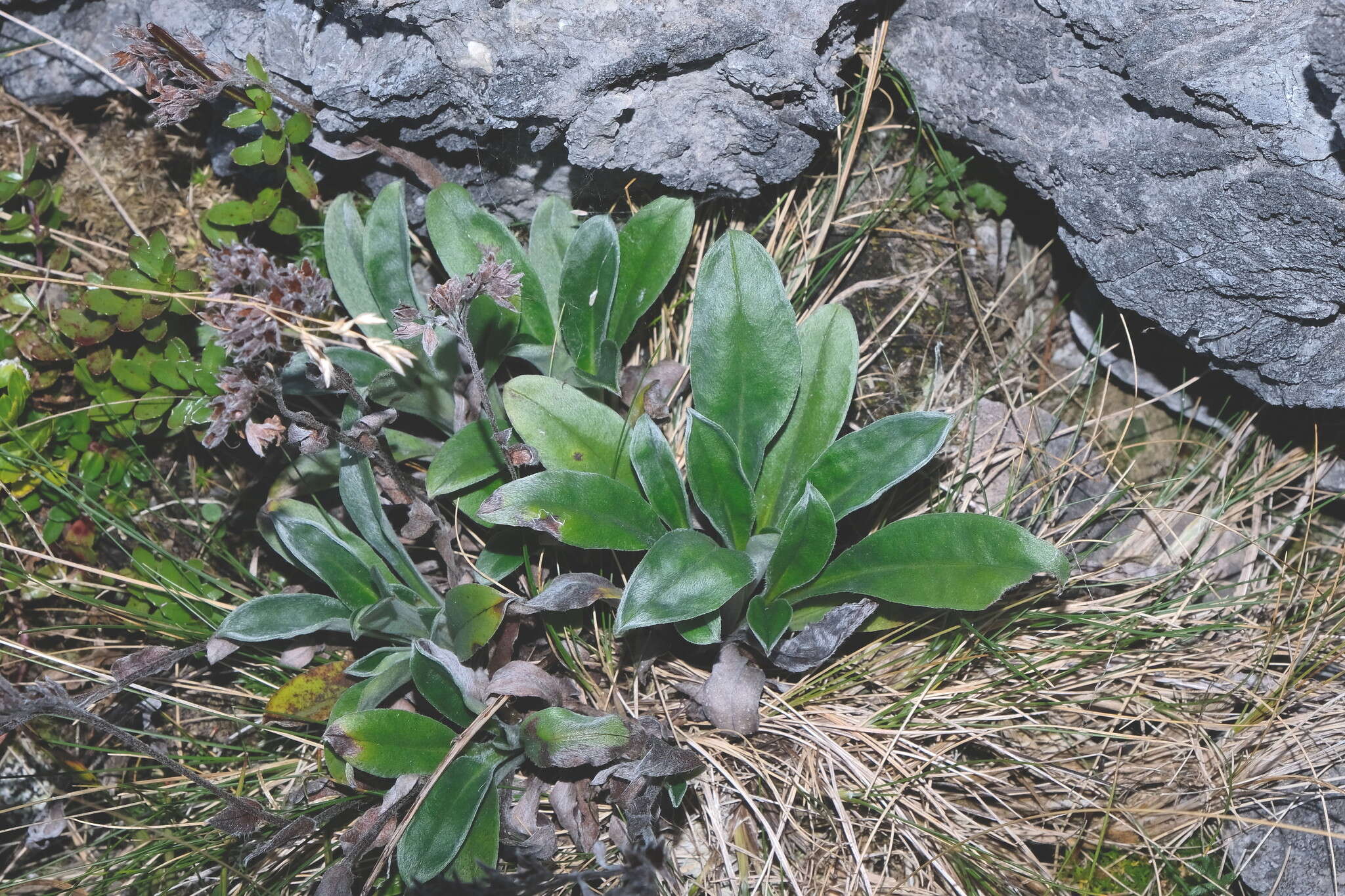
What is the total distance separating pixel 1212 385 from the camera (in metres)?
2.51

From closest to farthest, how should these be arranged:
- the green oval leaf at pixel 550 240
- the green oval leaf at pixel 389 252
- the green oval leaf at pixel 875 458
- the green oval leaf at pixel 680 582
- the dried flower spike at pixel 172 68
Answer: the green oval leaf at pixel 680 582 < the green oval leaf at pixel 875 458 < the dried flower spike at pixel 172 68 < the green oval leaf at pixel 389 252 < the green oval leaf at pixel 550 240

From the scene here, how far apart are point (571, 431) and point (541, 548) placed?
31 cm

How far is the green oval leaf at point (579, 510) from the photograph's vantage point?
200cm

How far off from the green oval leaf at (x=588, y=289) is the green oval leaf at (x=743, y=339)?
235 mm

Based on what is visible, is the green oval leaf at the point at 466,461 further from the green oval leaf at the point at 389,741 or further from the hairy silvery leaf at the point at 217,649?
the hairy silvery leaf at the point at 217,649

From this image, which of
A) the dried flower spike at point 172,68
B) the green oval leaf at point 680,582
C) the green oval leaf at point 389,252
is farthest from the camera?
the green oval leaf at point 389,252

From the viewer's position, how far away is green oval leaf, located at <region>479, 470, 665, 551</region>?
2.00 meters

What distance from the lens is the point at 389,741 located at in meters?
2.00

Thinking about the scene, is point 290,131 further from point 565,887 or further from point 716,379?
point 565,887

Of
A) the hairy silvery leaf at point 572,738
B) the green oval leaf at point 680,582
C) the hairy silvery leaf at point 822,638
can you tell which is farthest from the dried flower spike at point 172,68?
the hairy silvery leaf at point 822,638

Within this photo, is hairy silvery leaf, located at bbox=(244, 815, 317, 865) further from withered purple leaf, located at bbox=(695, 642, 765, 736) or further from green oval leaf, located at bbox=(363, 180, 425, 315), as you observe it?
green oval leaf, located at bbox=(363, 180, 425, 315)

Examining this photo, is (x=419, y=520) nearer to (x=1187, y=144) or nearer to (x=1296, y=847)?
(x=1187, y=144)

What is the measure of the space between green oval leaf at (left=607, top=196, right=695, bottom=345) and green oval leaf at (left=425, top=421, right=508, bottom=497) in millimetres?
394

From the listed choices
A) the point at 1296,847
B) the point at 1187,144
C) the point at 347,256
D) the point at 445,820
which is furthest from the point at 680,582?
the point at 1296,847
